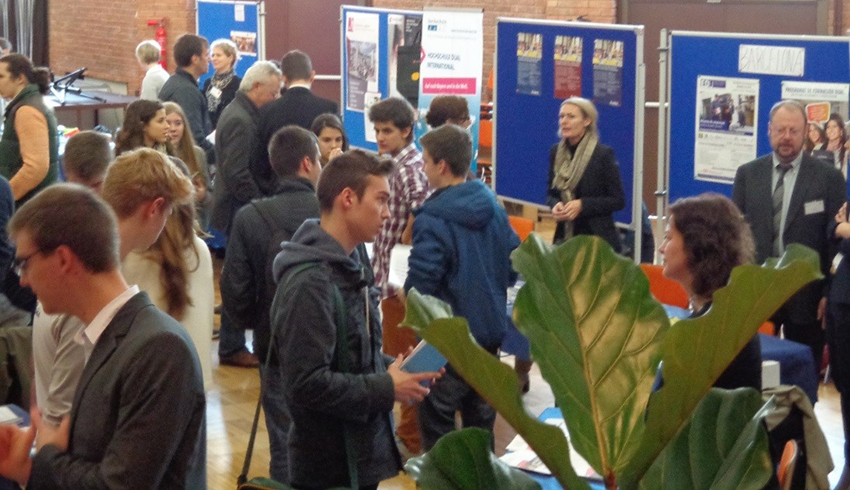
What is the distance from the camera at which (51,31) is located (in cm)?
1570

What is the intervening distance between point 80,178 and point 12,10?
1295 cm

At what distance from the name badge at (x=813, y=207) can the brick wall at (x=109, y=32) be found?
384 inches

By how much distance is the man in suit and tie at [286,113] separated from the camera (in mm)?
6277

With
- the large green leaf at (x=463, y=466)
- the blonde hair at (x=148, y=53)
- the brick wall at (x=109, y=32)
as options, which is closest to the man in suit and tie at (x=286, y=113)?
the blonde hair at (x=148, y=53)

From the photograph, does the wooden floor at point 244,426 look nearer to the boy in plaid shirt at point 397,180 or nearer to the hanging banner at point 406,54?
the boy in plaid shirt at point 397,180

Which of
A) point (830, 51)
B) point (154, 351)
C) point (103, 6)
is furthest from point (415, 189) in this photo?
point (103, 6)

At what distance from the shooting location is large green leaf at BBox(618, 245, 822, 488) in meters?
1.10

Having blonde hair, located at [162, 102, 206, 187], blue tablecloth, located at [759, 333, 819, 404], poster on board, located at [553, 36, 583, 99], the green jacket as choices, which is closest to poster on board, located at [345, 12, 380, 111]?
poster on board, located at [553, 36, 583, 99]

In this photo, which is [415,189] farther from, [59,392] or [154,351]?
[154,351]

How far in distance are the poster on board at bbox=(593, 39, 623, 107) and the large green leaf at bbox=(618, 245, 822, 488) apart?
4885 mm

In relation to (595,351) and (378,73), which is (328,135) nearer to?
(378,73)

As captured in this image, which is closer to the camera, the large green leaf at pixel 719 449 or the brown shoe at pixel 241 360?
the large green leaf at pixel 719 449

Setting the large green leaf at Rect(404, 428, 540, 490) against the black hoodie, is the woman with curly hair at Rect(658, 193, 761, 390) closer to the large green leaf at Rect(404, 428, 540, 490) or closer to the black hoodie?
the black hoodie

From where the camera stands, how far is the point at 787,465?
2492mm
